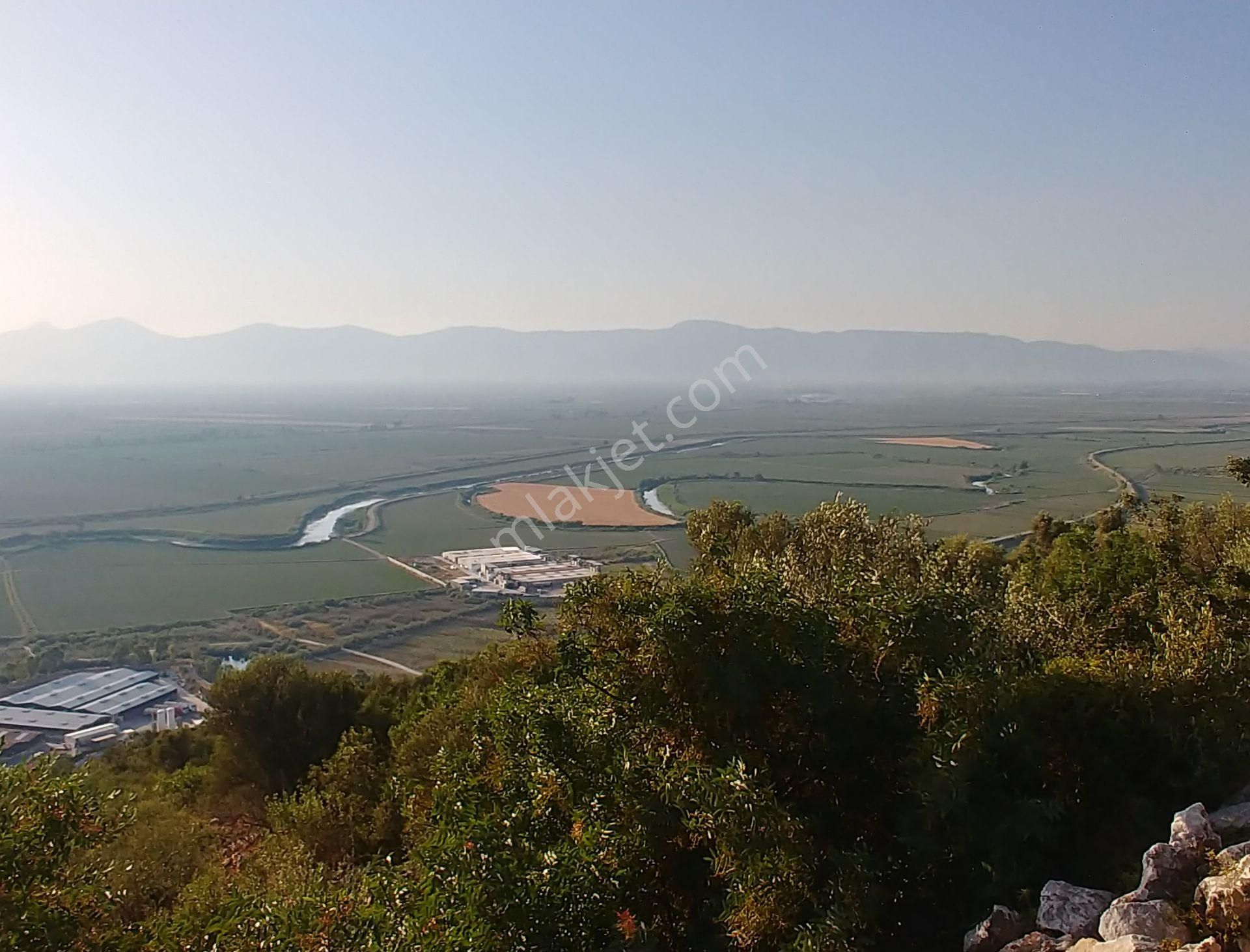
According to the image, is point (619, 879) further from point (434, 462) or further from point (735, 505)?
point (434, 462)

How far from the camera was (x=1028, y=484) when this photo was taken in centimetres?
5628

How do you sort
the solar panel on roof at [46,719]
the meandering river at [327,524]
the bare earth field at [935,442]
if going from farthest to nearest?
the bare earth field at [935,442] → the meandering river at [327,524] → the solar panel on roof at [46,719]

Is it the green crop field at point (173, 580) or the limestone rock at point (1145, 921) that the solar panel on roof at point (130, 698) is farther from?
the limestone rock at point (1145, 921)

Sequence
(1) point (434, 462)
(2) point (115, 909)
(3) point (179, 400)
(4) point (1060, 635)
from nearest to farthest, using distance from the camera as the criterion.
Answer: (2) point (115, 909), (4) point (1060, 635), (1) point (434, 462), (3) point (179, 400)

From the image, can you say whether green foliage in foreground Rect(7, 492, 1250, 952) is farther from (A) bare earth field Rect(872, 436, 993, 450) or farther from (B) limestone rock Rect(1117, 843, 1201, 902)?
(A) bare earth field Rect(872, 436, 993, 450)

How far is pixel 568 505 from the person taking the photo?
56344 mm

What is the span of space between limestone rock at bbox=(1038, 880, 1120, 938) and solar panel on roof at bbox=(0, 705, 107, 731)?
25.5 m

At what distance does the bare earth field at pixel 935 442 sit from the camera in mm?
79125

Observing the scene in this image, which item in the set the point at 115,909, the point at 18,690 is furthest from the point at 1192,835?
the point at 18,690

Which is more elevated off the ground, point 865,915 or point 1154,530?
point 1154,530

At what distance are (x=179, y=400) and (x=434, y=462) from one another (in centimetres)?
13187

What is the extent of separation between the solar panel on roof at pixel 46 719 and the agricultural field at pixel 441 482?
868 centimetres

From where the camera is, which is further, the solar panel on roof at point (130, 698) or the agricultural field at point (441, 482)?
the agricultural field at point (441, 482)

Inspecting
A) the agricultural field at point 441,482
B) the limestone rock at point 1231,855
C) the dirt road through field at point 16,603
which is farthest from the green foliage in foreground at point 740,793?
the dirt road through field at point 16,603
